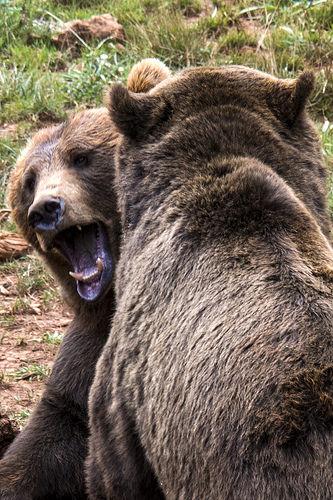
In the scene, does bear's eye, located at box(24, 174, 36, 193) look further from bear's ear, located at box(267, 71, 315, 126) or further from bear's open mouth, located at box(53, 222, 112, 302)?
bear's ear, located at box(267, 71, 315, 126)

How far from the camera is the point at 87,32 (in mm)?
9820

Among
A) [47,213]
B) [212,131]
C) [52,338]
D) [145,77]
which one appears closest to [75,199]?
[47,213]

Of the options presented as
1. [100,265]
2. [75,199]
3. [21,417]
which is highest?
[75,199]

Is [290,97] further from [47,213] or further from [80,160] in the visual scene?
[80,160]

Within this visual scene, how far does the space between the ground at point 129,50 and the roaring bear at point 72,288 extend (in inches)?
72.6

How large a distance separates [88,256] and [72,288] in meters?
0.39

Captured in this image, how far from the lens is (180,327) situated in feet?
12.9

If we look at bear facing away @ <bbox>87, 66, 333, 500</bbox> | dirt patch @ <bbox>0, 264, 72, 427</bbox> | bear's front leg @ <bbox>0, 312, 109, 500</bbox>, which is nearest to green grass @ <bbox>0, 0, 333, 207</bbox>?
dirt patch @ <bbox>0, 264, 72, 427</bbox>

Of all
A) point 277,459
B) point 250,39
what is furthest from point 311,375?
point 250,39

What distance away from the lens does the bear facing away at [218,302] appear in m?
3.43

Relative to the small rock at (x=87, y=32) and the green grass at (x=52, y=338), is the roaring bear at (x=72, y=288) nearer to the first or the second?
the green grass at (x=52, y=338)

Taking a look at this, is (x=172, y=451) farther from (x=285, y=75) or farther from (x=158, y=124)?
(x=285, y=75)

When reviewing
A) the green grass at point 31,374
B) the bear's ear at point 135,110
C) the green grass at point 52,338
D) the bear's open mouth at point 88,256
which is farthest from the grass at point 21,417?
the bear's ear at point 135,110

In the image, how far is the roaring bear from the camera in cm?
549
